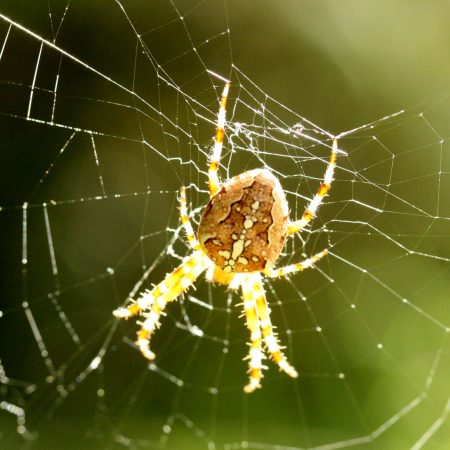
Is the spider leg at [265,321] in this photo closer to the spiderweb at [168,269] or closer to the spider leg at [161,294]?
the spider leg at [161,294]

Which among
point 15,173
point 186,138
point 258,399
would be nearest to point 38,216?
point 15,173

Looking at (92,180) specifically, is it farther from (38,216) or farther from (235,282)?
(235,282)

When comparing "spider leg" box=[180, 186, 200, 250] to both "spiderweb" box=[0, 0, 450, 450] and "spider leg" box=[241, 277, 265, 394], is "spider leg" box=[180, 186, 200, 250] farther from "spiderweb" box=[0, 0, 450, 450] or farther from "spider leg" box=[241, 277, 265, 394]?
"spiderweb" box=[0, 0, 450, 450]

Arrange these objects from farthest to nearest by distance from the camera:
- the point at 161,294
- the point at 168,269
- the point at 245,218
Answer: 1. the point at 168,269
2. the point at 161,294
3. the point at 245,218

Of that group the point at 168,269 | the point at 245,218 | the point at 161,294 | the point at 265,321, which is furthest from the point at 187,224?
the point at 168,269

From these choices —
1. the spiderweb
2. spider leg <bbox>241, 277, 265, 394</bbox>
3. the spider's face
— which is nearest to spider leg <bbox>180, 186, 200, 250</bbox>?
the spider's face

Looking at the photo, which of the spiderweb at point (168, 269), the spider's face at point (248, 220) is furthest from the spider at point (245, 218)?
the spiderweb at point (168, 269)

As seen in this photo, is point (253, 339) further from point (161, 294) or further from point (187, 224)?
point (187, 224)
